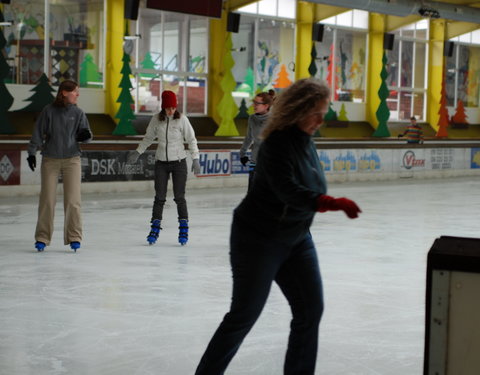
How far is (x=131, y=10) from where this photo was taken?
17.3 metres

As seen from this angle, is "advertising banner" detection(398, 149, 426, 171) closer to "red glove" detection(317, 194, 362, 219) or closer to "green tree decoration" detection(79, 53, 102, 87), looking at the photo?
"green tree decoration" detection(79, 53, 102, 87)

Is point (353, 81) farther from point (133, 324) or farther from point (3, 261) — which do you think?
point (133, 324)

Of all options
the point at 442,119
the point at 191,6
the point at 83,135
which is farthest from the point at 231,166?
the point at 442,119

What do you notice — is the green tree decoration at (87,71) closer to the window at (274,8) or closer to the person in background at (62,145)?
the window at (274,8)

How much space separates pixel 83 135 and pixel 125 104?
10.6 m

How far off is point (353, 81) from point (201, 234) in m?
16.2

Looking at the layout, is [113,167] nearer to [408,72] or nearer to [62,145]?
[62,145]

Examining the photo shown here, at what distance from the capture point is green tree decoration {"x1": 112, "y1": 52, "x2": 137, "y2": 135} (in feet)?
59.0

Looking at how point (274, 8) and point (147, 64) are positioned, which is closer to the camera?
point (147, 64)

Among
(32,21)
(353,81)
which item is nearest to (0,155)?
(32,21)

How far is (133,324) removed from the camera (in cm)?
522

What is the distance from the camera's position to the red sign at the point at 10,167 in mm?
13797

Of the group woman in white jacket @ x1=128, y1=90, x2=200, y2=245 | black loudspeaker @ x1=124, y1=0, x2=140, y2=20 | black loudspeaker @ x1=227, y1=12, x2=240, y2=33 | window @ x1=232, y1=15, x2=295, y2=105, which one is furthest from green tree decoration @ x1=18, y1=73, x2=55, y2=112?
woman in white jacket @ x1=128, y1=90, x2=200, y2=245

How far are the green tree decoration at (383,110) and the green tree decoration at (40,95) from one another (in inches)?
420
